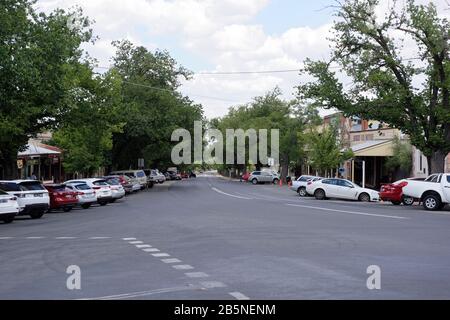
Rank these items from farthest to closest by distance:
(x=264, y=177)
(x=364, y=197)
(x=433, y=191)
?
(x=264, y=177)
(x=364, y=197)
(x=433, y=191)

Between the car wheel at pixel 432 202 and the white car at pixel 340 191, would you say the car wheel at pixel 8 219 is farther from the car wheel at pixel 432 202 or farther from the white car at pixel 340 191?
the white car at pixel 340 191

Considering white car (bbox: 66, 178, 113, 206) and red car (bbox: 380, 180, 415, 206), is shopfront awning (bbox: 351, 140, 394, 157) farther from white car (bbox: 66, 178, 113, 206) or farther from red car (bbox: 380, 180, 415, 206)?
white car (bbox: 66, 178, 113, 206)

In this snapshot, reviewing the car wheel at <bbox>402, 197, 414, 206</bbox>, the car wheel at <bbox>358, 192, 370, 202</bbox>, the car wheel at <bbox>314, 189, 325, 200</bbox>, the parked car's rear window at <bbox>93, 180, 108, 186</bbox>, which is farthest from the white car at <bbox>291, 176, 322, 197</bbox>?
the parked car's rear window at <bbox>93, 180, 108, 186</bbox>

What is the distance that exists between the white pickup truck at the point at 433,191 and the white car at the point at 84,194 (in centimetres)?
1627

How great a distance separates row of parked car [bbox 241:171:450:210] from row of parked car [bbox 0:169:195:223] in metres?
13.0

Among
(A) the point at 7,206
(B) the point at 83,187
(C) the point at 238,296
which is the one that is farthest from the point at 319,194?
(C) the point at 238,296

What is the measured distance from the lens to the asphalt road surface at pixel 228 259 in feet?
30.2

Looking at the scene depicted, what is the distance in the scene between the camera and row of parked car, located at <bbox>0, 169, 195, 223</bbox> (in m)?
22.7

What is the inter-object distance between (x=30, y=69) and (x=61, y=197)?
327 inches

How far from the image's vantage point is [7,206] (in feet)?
73.4

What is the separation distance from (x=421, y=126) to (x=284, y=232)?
73.5 feet

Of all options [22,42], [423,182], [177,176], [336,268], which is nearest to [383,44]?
[423,182]

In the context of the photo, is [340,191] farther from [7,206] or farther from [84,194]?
[7,206]

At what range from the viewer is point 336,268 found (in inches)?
443
